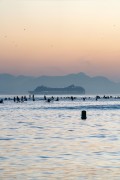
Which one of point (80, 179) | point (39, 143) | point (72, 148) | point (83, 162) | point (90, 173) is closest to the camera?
point (80, 179)

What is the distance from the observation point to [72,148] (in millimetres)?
26781

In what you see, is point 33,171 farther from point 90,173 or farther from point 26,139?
point 26,139

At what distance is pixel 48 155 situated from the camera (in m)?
24.0

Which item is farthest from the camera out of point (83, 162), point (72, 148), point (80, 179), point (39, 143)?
point (39, 143)

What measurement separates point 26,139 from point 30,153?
733cm

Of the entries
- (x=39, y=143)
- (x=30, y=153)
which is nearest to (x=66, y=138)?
(x=39, y=143)

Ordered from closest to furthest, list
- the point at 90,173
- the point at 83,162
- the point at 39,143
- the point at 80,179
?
1. the point at 80,179
2. the point at 90,173
3. the point at 83,162
4. the point at 39,143

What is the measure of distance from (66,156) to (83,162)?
2.05m

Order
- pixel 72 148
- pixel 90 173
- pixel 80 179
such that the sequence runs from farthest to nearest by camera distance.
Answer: pixel 72 148 → pixel 90 173 → pixel 80 179

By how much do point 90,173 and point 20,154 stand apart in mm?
5982

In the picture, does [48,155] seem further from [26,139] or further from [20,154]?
[26,139]

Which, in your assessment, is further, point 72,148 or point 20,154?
point 72,148

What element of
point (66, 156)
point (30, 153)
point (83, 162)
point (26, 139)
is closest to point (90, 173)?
point (83, 162)

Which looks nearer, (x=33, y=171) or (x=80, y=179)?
(x=80, y=179)
